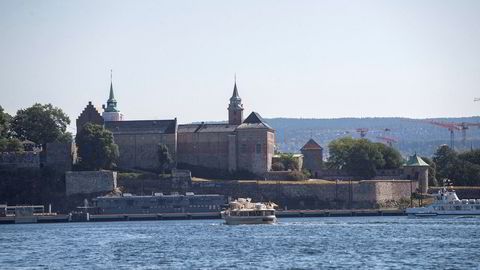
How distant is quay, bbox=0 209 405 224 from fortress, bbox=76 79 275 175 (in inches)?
501

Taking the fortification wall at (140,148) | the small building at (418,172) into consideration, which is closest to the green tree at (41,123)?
the fortification wall at (140,148)

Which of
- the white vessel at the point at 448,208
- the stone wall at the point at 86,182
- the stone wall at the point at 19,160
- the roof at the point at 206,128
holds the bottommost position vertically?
the white vessel at the point at 448,208

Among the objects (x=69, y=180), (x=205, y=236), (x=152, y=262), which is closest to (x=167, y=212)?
(x=69, y=180)

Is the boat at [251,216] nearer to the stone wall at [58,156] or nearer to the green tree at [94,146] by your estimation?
the green tree at [94,146]

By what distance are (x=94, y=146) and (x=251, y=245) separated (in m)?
55.3

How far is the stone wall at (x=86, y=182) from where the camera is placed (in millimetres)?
136125

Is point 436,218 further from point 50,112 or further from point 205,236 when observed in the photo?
point 50,112

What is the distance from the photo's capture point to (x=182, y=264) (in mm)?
73062

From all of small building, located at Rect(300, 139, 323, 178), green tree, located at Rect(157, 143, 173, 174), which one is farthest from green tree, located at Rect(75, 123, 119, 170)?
small building, located at Rect(300, 139, 323, 178)

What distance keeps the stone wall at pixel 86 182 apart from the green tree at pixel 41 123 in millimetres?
13719

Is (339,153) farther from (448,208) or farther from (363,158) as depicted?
(448,208)

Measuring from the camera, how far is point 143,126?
489 ft

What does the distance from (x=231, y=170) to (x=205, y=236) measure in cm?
4779

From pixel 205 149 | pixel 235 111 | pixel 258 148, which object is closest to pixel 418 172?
pixel 258 148
